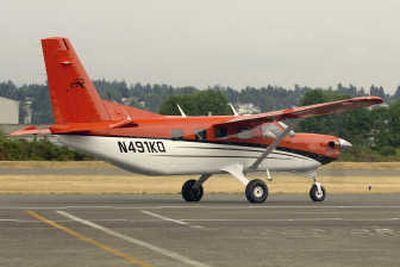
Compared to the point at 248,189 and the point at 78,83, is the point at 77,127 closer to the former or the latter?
the point at 78,83

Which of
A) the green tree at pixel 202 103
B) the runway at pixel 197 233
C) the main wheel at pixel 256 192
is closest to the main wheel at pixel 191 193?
the runway at pixel 197 233

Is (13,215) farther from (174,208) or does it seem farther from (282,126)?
(282,126)

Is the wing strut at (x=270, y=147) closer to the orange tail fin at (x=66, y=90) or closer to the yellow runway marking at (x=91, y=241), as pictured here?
the orange tail fin at (x=66, y=90)

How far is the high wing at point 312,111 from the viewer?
1072 inches

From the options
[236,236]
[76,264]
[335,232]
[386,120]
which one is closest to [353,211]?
[335,232]

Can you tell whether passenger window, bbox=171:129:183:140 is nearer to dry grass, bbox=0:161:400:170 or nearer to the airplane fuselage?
the airplane fuselage

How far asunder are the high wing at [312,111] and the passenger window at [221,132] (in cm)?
20

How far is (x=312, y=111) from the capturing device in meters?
28.2

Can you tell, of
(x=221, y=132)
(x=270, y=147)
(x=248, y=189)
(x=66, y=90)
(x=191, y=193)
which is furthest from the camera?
(x=191, y=193)

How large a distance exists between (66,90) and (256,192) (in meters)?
→ 6.38

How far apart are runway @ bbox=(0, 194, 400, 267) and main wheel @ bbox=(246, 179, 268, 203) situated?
0.38 m

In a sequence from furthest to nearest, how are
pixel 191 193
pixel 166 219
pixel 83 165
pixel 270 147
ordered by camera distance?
pixel 83 165
pixel 191 193
pixel 270 147
pixel 166 219

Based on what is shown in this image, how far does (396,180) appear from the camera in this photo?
48312 millimetres

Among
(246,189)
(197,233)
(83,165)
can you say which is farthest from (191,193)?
(83,165)
